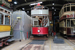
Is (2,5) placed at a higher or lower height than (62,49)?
higher

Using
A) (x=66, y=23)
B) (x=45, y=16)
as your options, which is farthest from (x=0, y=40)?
(x=66, y=23)

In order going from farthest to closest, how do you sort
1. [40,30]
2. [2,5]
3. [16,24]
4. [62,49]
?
[16,24] < [40,30] < [2,5] < [62,49]

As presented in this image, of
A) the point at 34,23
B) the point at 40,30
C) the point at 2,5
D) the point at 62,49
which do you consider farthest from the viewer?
the point at 34,23

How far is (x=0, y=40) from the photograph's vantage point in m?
6.99

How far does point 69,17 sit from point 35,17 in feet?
15.1

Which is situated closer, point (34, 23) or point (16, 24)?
point (16, 24)

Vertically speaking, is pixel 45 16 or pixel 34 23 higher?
pixel 45 16

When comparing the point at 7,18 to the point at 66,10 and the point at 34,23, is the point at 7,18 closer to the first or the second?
the point at 34,23

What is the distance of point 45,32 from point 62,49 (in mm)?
4103

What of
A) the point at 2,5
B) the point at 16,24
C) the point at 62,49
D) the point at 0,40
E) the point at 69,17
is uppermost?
the point at 2,5

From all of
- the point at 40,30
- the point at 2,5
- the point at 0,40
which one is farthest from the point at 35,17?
the point at 0,40

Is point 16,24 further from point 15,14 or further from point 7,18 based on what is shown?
point 7,18

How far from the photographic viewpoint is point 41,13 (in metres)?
10.9

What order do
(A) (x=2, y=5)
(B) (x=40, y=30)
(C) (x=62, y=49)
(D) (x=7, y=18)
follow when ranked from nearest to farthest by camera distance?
(C) (x=62, y=49), (A) (x=2, y=5), (D) (x=7, y=18), (B) (x=40, y=30)
